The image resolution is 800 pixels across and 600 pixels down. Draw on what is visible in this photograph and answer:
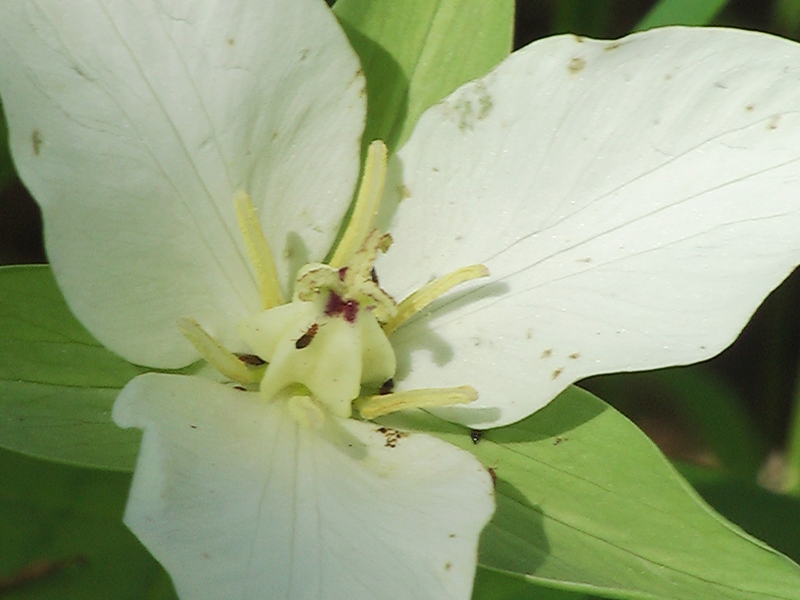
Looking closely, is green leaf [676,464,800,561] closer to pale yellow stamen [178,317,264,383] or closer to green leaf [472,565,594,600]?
green leaf [472,565,594,600]

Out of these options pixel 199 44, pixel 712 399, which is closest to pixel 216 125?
pixel 199 44

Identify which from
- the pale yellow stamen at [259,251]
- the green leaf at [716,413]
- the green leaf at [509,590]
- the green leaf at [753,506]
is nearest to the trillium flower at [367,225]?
the pale yellow stamen at [259,251]

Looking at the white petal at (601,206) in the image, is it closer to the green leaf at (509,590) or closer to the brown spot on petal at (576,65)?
the brown spot on petal at (576,65)

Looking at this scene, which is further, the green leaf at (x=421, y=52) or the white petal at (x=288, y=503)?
the green leaf at (x=421, y=52)

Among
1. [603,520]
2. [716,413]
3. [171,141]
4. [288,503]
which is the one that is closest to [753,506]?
[716,413]

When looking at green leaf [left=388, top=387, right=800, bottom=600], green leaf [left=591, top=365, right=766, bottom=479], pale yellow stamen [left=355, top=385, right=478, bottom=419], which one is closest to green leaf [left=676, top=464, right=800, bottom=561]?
green leaf [left=591, top=365, right=766, bottom=479]
